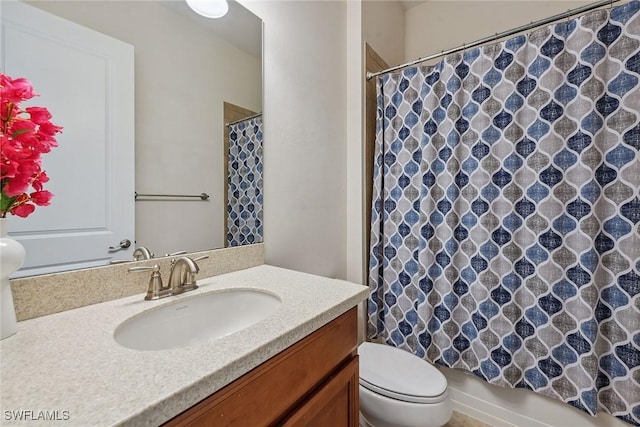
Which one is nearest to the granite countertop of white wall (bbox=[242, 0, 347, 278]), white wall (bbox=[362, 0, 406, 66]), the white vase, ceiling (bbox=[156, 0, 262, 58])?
the white vase

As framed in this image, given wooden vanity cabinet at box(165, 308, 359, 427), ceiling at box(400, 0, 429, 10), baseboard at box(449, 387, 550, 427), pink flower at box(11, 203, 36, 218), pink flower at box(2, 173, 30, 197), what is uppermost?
ceiling at box(400, 0, 429, 10)

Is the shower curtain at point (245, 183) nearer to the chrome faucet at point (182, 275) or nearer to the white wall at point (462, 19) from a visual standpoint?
the chrome faucet at point (182, 275)

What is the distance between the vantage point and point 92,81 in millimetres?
717

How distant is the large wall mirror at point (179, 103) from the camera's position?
77 cm

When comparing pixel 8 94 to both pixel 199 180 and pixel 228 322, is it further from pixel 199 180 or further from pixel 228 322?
pixel 228 322

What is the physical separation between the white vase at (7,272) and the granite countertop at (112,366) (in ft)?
0.08

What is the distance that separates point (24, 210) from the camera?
0.58 m

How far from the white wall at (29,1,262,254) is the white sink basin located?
0.68ft

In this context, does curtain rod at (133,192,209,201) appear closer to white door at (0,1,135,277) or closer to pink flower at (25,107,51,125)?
white door at (0,1,135,277)

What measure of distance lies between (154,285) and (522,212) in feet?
4.99

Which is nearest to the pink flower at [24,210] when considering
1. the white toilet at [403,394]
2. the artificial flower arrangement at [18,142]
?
the artificial flower arrangement at [18,142]

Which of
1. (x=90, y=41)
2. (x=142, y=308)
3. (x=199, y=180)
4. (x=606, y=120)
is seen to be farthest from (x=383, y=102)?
(x=142, y=308)

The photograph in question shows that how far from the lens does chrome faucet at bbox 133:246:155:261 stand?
0.80m

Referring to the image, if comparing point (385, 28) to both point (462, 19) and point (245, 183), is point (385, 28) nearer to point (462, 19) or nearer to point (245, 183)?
point (462, 19)
